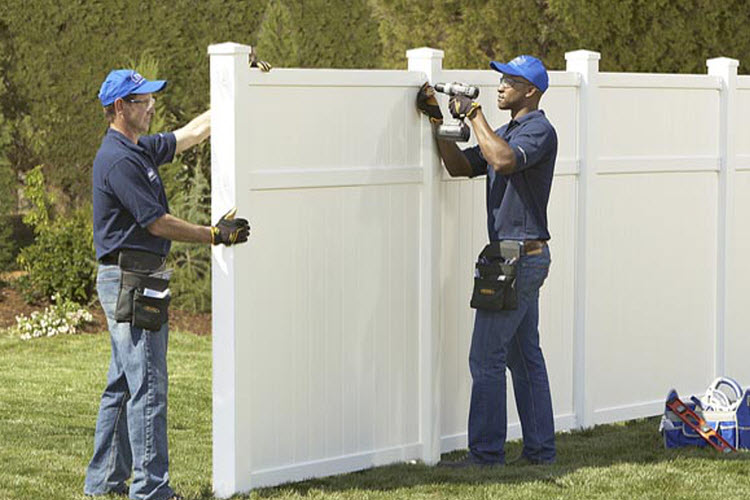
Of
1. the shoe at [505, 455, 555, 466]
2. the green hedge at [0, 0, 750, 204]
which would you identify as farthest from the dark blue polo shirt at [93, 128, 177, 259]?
the green hedge at [0, 0, 750, 204]

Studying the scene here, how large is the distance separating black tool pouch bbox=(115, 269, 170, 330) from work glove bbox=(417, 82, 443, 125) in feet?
5.62

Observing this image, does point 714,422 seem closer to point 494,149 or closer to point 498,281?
point 498,281

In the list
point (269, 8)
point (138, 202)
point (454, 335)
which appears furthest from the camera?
point (269, 8)

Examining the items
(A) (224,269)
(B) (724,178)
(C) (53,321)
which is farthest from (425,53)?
(C) (53,321)

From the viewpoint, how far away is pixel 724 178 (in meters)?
8.96

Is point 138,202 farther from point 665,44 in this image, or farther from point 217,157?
point 665,44

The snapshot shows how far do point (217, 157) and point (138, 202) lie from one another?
0.54 m

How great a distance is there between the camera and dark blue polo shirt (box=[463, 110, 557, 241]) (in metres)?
7.09

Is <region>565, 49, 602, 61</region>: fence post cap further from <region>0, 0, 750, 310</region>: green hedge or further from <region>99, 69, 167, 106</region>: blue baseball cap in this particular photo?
<region>0, 0, 750, 310</region>: green hedge

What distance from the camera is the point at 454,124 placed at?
7.09 metres

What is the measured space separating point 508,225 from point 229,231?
1.56 m

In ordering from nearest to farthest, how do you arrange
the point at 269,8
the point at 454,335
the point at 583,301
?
the point at 454,335, the point at 583,301, the point at 269,8

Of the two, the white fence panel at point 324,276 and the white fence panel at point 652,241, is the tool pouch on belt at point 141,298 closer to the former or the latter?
the white fence panel at point 324,276

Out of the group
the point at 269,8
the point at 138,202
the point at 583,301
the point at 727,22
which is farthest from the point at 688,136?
the point at 269,8
